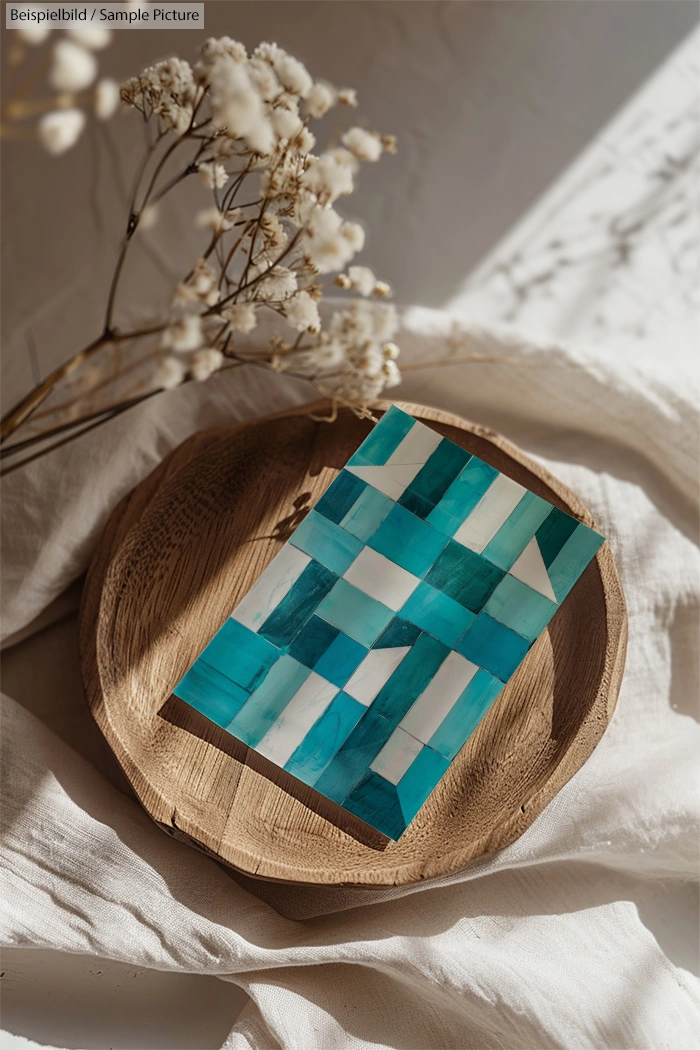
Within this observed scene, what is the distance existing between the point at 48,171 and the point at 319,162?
2.39ft

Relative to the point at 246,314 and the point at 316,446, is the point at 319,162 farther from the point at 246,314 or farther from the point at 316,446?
the point at 316,446

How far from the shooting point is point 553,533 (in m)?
0.80

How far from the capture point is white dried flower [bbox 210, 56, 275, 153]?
0.43 m

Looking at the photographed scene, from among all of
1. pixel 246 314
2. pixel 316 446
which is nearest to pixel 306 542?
pixel 316 446

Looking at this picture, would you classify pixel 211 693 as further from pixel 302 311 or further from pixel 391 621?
pixel 302 311

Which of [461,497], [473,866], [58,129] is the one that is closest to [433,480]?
[461,497]

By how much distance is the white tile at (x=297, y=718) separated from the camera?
0.77 metres

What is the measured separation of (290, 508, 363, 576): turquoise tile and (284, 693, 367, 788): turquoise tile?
0.12 metres

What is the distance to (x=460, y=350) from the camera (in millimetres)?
910

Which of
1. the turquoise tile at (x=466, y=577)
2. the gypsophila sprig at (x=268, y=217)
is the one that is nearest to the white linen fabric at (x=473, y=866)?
the turquoise tile at (x=466, y=577)

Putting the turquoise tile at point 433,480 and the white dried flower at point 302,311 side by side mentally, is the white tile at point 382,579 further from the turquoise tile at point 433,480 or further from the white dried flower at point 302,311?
the white dried flower at point 302,311

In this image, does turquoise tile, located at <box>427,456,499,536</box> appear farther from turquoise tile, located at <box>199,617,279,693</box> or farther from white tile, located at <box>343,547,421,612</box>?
turquoise tile, located at <box>199,617,279,693</box>

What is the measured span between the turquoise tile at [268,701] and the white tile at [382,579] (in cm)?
9

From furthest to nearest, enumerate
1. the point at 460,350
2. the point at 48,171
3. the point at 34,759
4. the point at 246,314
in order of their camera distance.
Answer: the point at 48,171, the point at 460,350, the point at 34,759, the point at 246,314
